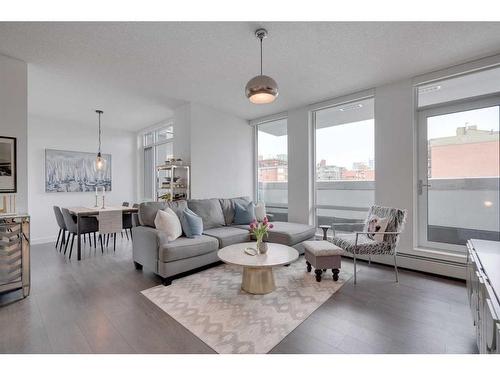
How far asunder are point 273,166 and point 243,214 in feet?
5.01

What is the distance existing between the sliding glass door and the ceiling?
688 mm

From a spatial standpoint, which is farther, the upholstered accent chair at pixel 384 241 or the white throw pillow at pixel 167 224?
the white throw pillow at pixel 167 224

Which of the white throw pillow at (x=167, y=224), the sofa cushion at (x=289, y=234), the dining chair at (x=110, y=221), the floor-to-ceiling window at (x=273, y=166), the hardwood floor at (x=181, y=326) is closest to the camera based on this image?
the hardwood floor at (x=181, y=326)

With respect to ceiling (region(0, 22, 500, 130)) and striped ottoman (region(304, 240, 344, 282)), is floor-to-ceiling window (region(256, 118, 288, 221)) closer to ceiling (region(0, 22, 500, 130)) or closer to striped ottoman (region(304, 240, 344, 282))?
ceiling (region(0, 22, 500, 130))

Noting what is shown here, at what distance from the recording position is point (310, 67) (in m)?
2.98

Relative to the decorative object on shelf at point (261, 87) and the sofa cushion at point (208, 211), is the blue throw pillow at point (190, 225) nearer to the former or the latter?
the sofa cushion at point (208, 211)

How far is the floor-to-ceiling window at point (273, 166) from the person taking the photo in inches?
199

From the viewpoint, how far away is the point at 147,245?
2.97 m

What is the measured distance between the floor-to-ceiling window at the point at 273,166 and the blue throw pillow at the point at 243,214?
1006 mm

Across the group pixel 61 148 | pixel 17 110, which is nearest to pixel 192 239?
pixel 17 110

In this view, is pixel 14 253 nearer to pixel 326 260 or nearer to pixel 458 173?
pixel 326 260

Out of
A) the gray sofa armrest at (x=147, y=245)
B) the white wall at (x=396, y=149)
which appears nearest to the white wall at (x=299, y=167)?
the white wall at (x=396, y=149)

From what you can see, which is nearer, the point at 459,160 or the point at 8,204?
the point at 8,204
